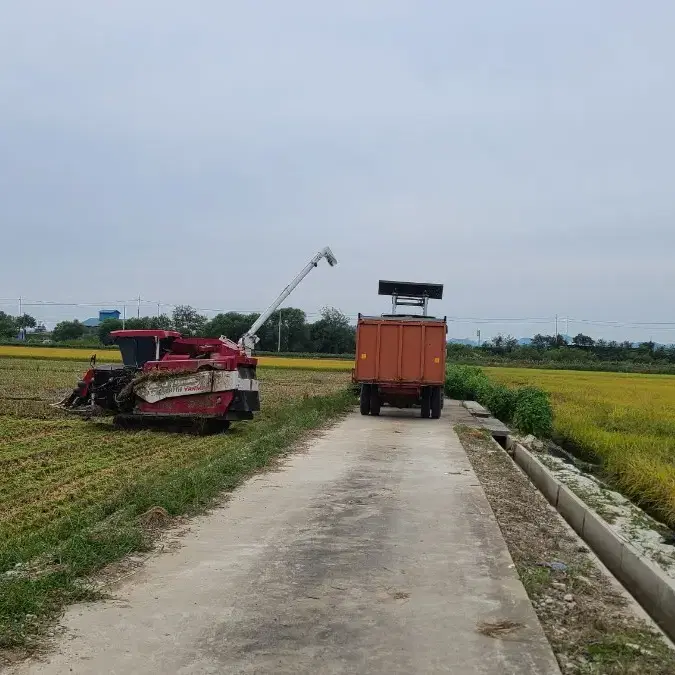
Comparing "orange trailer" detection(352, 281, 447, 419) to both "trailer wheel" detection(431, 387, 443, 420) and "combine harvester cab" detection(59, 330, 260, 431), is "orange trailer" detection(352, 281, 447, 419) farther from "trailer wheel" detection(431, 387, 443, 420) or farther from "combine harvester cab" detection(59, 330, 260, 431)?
"combine harvester cab" detection(59, 330, 260, 431)

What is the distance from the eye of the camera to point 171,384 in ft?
A: 49.5

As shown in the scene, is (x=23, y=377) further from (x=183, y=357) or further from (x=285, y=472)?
(x=285, y=472)

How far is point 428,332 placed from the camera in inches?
747

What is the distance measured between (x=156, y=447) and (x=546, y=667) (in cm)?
1002

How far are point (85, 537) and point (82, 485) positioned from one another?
11.3 feet

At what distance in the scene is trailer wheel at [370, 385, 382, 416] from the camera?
66.1 feet

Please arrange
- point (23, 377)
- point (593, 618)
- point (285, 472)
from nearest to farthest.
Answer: point (593, 618), point (285, 472), point (23, 377)

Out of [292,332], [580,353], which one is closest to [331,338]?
[292,332]

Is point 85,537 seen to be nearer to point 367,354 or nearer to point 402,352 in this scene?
point 367,354

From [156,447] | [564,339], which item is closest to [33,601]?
[156,447]

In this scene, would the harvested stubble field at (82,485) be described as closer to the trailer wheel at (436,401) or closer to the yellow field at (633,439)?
the trailer wheel at (436,401)

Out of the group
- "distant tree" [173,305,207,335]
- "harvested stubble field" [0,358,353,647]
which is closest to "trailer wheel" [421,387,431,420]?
"harvested stubble field" [0,358,353,647]

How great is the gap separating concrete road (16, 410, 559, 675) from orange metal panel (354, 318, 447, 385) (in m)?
10.4

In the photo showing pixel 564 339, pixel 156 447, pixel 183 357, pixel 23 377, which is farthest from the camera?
pixel 564 339
